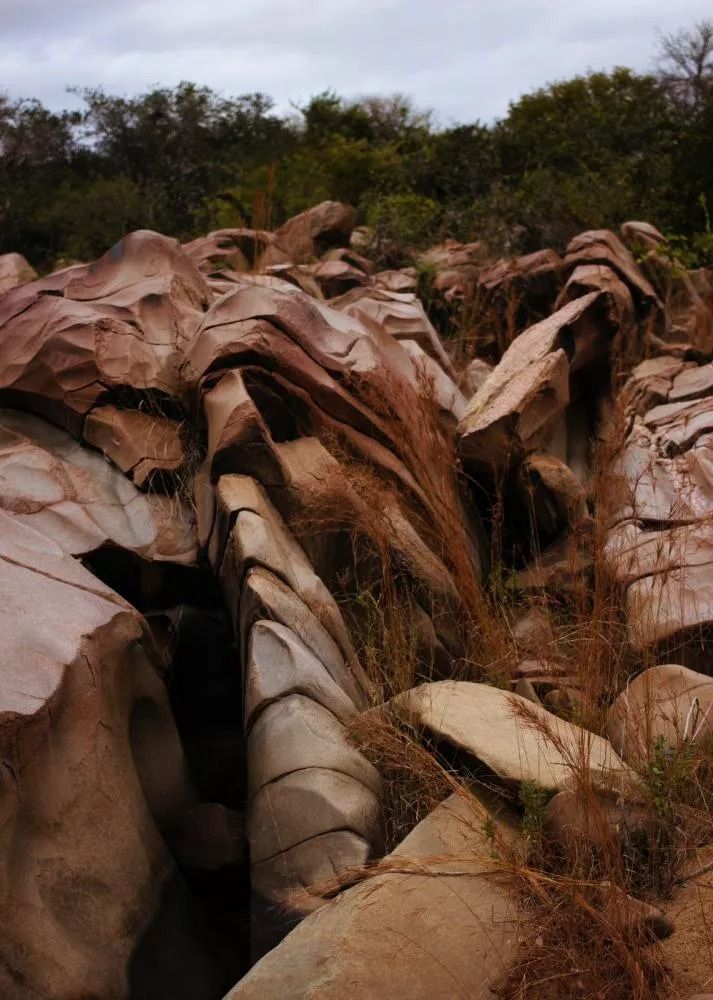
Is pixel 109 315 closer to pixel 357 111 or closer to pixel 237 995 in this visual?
pixel 237 995

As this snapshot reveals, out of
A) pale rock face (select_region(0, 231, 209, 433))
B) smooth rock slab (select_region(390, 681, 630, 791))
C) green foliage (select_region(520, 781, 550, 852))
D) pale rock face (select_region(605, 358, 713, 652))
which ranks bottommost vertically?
green foliage (select_region(520, 781, 550, 852))

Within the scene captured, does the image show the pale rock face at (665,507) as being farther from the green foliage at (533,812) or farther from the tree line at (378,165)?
the tree line at (378,165)

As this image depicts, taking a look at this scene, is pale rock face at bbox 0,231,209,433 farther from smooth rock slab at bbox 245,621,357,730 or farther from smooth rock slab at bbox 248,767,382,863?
smooth rock slab at bbox 248,767,382,863

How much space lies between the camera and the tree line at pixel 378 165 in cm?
1194

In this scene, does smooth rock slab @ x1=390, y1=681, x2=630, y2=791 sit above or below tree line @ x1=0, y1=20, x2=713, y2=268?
below

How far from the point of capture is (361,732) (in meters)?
3.88

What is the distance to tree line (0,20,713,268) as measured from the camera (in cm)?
1194

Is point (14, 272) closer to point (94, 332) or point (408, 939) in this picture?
point (94, 332)

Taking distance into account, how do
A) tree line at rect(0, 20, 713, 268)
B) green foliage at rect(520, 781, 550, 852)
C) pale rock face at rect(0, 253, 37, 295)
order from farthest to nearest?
1. tree line at rect(0, 20, 713, 268)
2. pale rock face at rect(0, 253, 37, 295)
3. green foliage at rect(520, 781, 550, 852)

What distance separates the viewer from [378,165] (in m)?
14.1

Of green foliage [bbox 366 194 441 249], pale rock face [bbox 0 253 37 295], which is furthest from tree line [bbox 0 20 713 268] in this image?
pale rock face [bbox 0 253 37 295]

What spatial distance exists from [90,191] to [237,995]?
12578mm

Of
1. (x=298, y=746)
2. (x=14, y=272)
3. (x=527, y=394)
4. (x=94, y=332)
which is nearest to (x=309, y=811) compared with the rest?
(x=298, y=746)

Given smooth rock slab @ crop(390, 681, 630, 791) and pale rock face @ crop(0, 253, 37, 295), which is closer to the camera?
smooth rock slab @ crop(390, 681, 630, 791)
